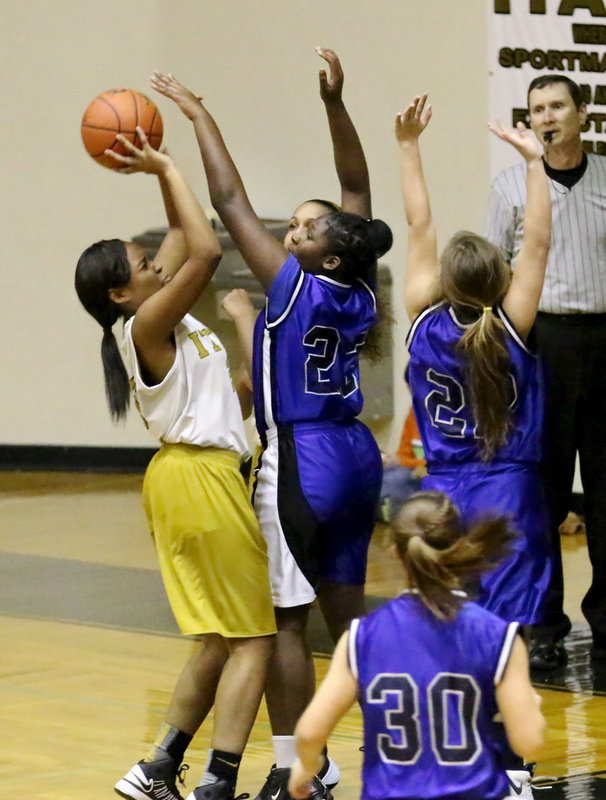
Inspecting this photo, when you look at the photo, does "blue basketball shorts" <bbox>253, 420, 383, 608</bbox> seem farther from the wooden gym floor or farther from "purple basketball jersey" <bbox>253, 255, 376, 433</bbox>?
the wooden gym floor

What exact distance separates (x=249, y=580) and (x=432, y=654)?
151 centimetres

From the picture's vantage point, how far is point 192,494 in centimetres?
445

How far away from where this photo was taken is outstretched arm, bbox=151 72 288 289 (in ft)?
14.9

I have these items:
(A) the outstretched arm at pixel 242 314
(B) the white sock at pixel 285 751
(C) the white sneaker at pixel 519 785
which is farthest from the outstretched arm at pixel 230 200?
(C) the white sneaker at pixel 519 785

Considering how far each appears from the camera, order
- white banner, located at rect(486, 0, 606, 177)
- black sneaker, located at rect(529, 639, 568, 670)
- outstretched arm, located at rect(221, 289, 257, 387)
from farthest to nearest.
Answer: white banner, located at rect(486, 0, 606, 177) → black sneaker, located at rect(529, 639, 568, 670) → outstretched arm, located at rect(221, 289, 257, 387)

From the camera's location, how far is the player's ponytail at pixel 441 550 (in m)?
2.99

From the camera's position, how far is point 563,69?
9148 millimetres

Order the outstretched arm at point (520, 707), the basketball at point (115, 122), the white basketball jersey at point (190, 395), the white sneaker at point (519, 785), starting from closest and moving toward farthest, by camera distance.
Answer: the outstretched arm at point (520, 707) → the white sneaker at point (519, 785) → the white basketball jersey at point (190, 395) → the basketball at point (115, 122)

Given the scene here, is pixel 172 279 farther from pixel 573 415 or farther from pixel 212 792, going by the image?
pixel 573 415

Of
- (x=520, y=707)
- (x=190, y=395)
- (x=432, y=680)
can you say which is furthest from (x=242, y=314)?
(x=520, y=707)

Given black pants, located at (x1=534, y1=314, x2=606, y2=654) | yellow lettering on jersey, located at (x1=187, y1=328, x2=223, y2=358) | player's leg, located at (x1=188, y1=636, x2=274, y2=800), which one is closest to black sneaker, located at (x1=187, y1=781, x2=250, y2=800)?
player's leg, located at (x1=188, y1=636, x2=274, y2=800)

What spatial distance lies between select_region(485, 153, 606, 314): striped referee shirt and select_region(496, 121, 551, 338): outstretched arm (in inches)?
66.9

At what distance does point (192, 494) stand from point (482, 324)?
0.92 metres

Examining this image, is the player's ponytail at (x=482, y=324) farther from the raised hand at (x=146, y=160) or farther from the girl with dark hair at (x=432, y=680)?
the girl with dark hair at (x=432, y=680)
